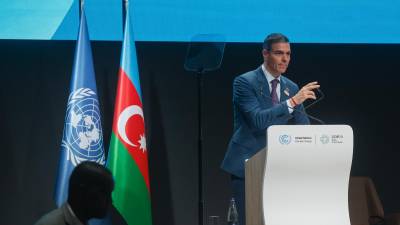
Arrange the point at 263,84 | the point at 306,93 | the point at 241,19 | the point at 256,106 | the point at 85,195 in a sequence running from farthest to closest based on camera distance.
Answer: the point at 241,19, the point at 263,84, the point at 256,106, the point at 306,93, the point at 85,195

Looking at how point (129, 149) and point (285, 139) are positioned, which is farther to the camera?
point (129, 149)

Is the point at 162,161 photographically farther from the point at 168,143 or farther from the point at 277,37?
the point at 277,37

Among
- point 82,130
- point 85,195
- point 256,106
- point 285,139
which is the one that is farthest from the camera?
point 82,130

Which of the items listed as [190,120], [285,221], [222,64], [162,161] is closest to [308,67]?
[222,64]

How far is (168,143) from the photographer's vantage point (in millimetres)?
6059

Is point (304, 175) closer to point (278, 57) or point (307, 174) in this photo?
point (307, 174)

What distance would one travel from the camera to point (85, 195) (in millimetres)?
2492

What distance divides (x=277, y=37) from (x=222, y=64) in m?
A: 1.77

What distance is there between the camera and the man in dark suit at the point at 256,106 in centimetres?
416

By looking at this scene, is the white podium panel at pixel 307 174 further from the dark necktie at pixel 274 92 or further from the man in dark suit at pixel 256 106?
the dark necktie at pixel 274 92

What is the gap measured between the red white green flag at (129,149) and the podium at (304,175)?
80.0 inches

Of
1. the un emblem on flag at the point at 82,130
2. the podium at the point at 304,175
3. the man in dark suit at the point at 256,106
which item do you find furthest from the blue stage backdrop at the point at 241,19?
the podium at the point at 304,175

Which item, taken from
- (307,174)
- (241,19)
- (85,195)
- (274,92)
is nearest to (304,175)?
(307,174)

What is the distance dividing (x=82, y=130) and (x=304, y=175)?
7.59ft
